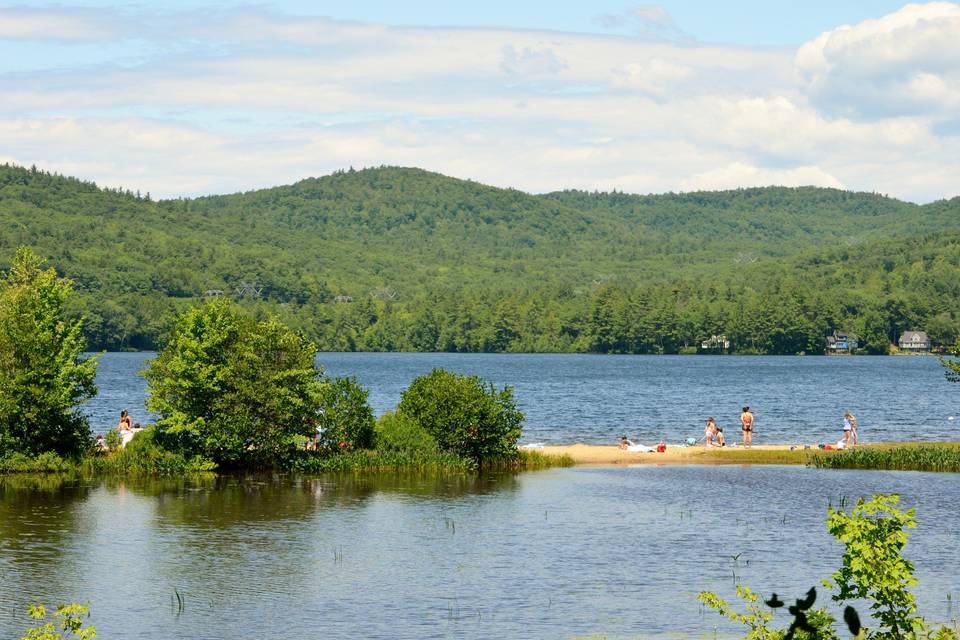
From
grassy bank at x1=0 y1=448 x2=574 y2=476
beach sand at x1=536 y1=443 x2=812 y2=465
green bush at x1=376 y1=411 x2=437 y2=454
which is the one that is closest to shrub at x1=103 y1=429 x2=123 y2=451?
grassy bank at x1=0 y1=448 x2=574 y2=476

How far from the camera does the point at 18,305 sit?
46969 mm

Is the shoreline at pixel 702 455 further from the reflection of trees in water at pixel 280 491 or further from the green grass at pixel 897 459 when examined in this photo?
the reflection of trees in water at pixel 280 491

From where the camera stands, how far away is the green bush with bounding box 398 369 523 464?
5103cm

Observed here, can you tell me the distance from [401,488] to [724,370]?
498 feet

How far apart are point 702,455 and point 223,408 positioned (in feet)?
81.9

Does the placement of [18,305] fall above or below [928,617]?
above

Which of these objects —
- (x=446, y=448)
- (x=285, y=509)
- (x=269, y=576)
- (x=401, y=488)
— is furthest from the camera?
(x=446, y=448)

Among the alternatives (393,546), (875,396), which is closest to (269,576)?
(393,546)

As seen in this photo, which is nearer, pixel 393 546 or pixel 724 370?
pixel 393 546

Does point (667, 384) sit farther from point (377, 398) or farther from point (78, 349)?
point (78, 349)

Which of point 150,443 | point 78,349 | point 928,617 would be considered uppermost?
point 78,349

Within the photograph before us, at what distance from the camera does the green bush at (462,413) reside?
5103cm

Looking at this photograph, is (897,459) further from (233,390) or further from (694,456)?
(233,390)

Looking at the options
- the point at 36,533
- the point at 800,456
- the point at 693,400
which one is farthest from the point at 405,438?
the point at 693,400
